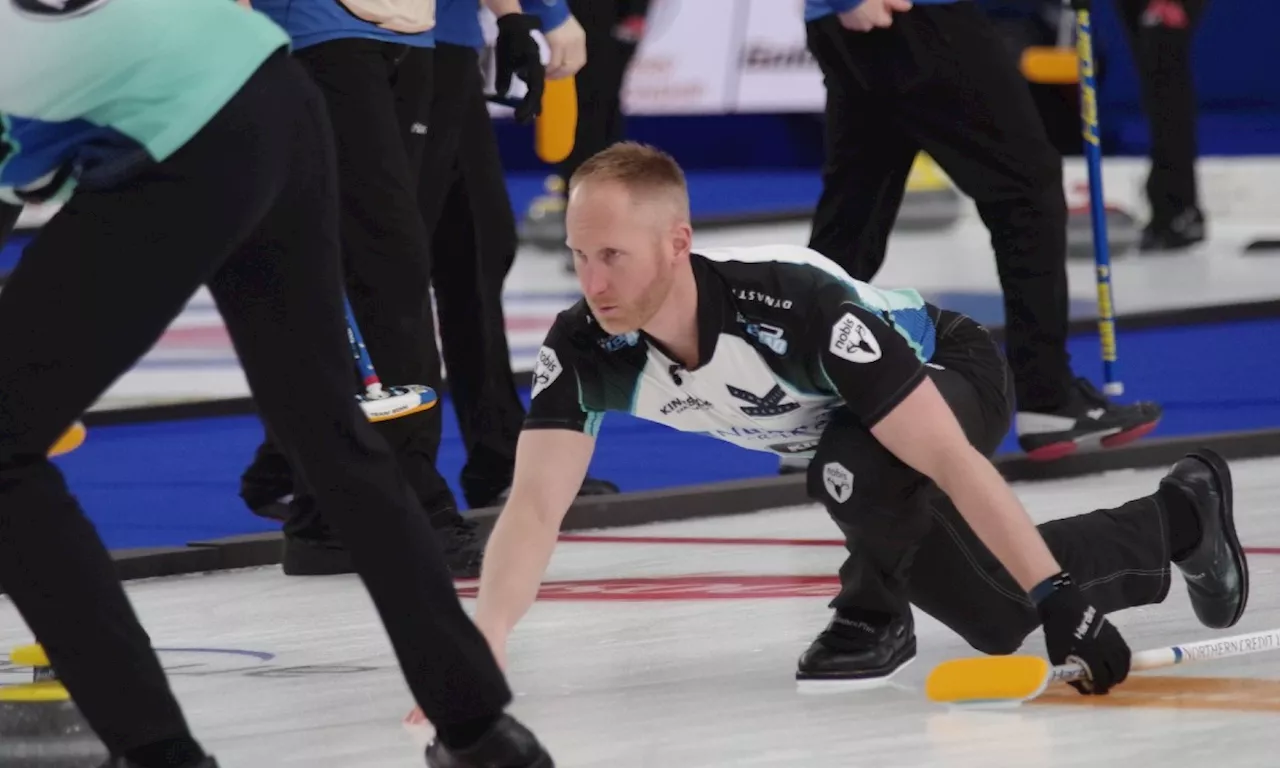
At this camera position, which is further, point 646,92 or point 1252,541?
point 646,92

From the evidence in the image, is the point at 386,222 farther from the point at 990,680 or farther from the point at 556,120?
the point at 990,680

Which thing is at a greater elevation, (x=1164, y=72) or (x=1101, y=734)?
(x=1101, y=734)

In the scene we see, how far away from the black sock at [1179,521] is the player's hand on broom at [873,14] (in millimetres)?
1714

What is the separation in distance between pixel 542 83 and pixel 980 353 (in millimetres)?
1438

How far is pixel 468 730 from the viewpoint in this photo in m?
2.80

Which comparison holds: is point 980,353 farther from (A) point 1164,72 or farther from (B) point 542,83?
(A) point 1164,72

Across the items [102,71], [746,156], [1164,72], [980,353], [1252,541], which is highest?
[102,71]

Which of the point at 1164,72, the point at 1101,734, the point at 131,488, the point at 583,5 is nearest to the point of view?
the point at 1101,734

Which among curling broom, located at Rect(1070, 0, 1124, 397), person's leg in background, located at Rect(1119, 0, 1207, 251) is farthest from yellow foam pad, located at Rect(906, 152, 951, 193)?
curling broom, located at Rect(1070, 0, 1124, 397)

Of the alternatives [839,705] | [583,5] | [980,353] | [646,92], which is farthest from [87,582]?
[646,92]

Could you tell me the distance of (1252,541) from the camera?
4.64 meters

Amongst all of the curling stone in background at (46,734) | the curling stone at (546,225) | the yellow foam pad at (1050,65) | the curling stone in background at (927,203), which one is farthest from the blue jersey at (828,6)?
the yellow foam pad at (1050,65)

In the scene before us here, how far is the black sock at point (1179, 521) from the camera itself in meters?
3.78

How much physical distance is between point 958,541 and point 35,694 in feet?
4.31
